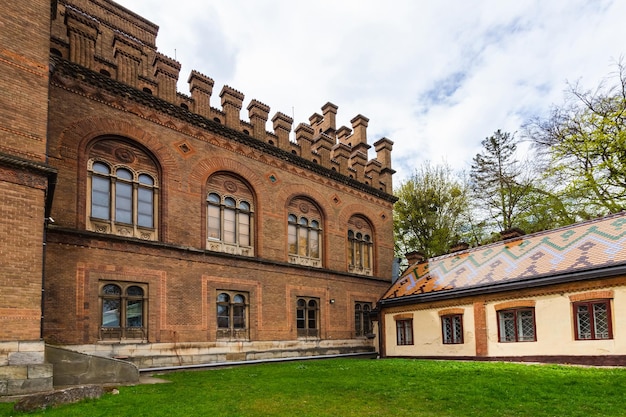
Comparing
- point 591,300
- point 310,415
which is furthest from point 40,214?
point 591,300

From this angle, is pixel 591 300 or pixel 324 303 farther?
pixel 324 303

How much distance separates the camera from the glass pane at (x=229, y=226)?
19.8 meters

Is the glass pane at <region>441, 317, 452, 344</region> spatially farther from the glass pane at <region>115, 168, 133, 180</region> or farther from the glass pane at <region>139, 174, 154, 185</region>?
the glass pane at <region>115, 168, 133, 180</region>

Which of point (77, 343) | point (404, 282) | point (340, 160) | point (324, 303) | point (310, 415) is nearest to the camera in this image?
point (310, 415)

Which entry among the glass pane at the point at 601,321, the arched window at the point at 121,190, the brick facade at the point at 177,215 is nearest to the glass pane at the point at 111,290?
the brick facade at the point at 177,215

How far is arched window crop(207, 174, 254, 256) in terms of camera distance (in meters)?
19.4

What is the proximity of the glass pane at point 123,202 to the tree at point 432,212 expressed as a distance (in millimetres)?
23509

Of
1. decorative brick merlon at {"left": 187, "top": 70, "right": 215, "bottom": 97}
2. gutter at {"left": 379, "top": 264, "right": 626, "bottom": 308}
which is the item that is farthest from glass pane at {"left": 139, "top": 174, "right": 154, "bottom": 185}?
gutter at {"left": 379, "top": 264, "right": 626, "bottom": 308}

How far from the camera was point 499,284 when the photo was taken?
18031 millimetres

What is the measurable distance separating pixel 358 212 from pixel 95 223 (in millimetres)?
14678

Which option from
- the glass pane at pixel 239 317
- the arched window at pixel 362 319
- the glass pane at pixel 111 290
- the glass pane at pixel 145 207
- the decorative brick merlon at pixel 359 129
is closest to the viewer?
the glass pane at pixel 111 290

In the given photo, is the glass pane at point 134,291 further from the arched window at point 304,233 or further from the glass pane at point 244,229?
the arched window at point 304,233

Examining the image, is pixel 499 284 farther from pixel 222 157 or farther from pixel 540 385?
pixel 222 157

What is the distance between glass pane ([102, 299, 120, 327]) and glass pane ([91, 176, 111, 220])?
9.65ft
